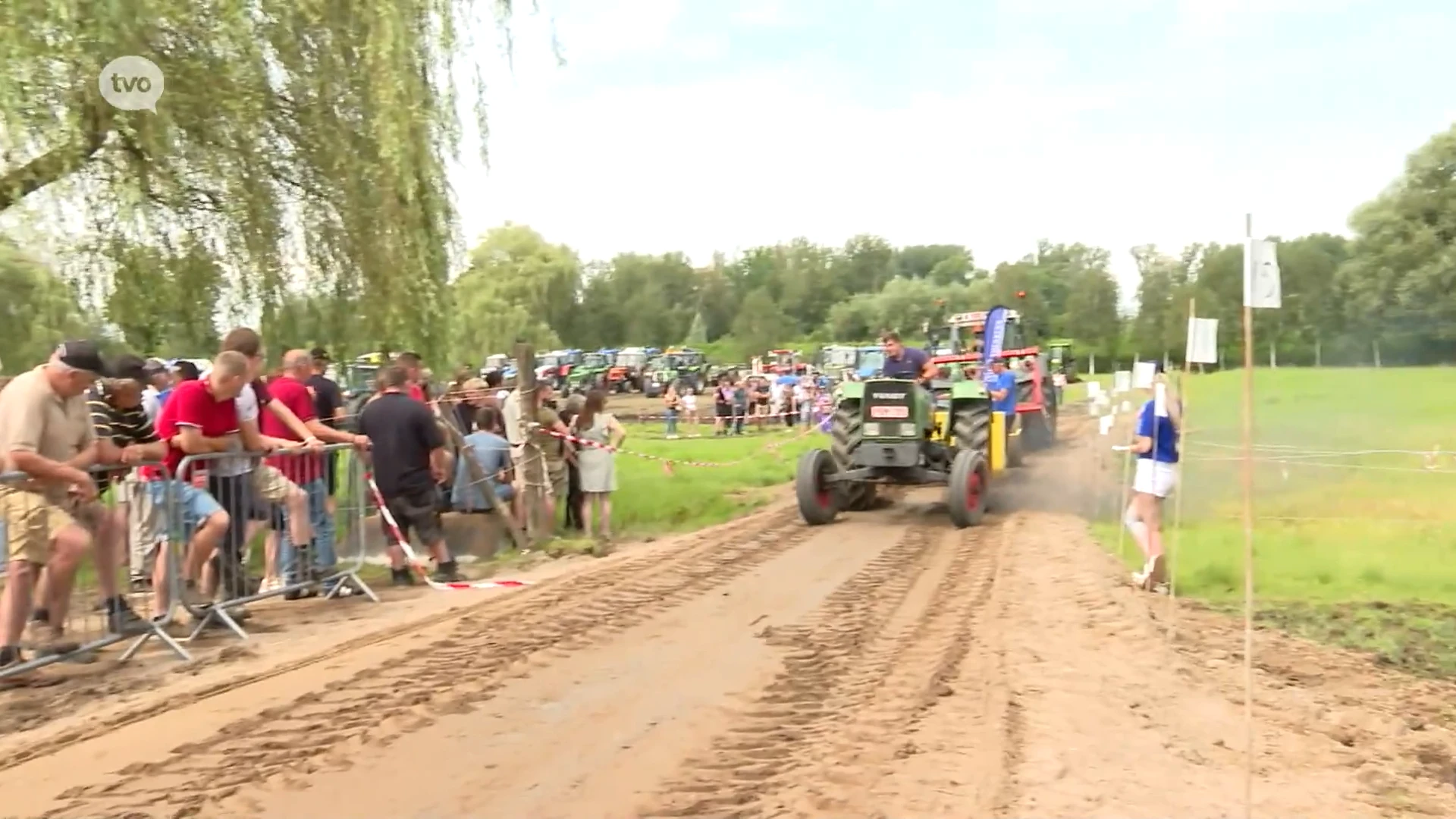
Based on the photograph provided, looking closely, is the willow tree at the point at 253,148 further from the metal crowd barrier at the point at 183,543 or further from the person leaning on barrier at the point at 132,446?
the metal crowd barrier at the point at 183,543

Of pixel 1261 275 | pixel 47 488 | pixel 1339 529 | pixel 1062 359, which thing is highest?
pixel 1261 275

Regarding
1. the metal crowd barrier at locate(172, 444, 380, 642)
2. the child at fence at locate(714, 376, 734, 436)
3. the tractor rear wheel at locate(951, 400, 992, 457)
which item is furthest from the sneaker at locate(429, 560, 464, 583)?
the child at fence at locate(714, 376, 734, 436)

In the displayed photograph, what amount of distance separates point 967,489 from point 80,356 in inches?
316

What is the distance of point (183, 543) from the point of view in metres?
6.72

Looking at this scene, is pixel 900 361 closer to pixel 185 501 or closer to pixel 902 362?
pixel 902 362

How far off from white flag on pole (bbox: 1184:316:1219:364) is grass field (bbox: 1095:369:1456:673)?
1214 mm

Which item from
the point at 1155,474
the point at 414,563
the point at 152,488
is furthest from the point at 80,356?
the point at 1155,474

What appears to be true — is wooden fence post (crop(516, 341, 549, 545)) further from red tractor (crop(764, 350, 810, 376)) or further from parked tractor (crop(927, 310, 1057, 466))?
red tractor (crop(764, 350, 810, 376))

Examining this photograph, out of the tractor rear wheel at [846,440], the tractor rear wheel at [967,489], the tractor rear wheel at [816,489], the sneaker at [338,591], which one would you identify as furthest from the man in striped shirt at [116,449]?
the tractor rear wheel at [967,489]

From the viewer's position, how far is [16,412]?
5891mm

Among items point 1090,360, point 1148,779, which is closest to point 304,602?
point 1148,779

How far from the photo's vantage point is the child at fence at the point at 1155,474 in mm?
8476

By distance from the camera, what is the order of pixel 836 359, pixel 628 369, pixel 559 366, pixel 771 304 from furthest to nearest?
pixel 771 304
pixel 628 369
pixel 836 359
pixel 559 366

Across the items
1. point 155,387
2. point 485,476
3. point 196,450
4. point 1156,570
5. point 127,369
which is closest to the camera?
point 196,450
